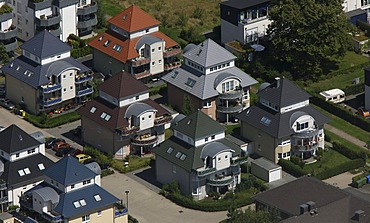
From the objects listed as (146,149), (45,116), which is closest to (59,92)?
(45,116)

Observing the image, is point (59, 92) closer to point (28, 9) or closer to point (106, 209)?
point (28, 9)

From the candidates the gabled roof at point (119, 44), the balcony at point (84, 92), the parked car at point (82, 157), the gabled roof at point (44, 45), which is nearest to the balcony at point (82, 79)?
the balcony at point (84, 92)

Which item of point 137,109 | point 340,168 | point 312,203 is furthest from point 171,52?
point 312,203

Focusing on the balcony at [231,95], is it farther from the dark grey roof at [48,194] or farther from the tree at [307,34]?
the dark grey roof at [48,194]

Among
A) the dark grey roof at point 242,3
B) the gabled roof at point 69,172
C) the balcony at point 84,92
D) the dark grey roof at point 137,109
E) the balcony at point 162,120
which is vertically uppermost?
the gabled roof at point 69,172

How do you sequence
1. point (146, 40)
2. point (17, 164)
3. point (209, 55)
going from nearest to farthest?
Result: point (17, 164) → point (209, 55) → point (146, 40)

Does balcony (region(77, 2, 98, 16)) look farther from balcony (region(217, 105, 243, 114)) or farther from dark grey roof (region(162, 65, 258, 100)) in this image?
balcony (region(217, 105, 243, 114))

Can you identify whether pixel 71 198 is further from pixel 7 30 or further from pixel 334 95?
pixel 7 30
